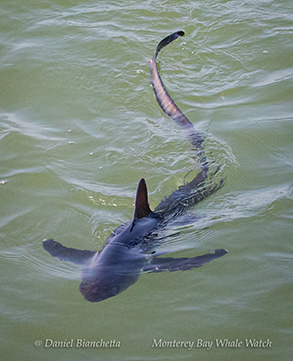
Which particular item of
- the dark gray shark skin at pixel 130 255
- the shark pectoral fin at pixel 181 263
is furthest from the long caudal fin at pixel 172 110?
the shark pectoral fin at pixel 181 263

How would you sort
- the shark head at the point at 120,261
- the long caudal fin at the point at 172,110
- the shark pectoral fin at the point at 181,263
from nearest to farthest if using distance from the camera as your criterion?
the shark head at the point at 120,261, the shark pectoral fin at the point at 181,263, the long caudal fin at the point at 172,110

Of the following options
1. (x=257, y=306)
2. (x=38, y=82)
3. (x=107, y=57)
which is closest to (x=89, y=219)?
(x=257, y=306)

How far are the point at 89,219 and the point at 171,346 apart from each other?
1696 millimetres

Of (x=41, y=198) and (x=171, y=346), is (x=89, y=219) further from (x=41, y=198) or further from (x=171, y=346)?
(x=171, y=346)

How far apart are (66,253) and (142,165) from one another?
180cm

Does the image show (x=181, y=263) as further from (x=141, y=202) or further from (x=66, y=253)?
(x=66, y=253)

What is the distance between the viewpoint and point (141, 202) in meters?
3.87

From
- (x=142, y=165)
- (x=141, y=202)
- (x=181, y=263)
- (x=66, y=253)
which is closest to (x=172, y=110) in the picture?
(x=142, y=165)

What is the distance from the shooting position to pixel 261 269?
3.88 metres

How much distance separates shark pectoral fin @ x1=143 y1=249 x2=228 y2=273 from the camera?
371 cm

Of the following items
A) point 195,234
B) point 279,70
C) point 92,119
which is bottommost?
point 195,234

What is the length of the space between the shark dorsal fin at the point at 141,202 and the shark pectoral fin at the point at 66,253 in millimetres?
581

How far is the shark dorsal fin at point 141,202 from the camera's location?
3.78 metres

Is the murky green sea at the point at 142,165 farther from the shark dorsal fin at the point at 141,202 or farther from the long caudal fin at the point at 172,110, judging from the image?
the shark dorsal fin at the point at 141,202
